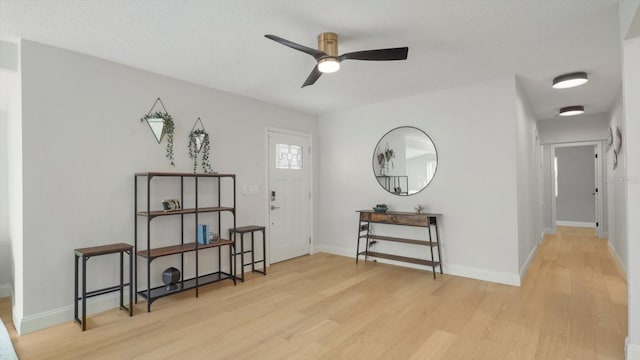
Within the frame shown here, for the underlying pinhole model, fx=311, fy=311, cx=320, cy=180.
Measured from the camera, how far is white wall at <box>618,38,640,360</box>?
6.70ft

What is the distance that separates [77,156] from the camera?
116 inches

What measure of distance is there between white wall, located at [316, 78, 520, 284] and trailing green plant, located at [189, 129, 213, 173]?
93.4 inches

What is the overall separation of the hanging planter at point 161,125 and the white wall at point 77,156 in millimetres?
56

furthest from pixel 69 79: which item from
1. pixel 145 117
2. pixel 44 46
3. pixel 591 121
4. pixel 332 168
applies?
pixel 591 121

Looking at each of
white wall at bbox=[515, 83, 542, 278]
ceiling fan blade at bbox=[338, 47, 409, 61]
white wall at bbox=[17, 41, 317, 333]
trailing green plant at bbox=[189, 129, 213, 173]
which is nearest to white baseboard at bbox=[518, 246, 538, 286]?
white wall at bbox=[515, 83, 542, 278]

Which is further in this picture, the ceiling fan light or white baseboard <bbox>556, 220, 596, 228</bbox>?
white baseboard <bbox>556, 220, 596, 228</bbox>

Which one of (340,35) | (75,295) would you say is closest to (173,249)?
(75,295)

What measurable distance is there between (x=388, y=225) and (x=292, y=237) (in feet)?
5.16

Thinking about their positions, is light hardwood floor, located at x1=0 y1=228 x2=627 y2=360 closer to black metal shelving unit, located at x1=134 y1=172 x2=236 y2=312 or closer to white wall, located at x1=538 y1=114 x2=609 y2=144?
black metal shelving unit, located at x1=134 y1=172 x2=236 y2=312

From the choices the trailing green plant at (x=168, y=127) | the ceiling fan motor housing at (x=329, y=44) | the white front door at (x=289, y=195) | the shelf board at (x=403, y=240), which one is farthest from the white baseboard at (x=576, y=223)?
the trailing green plant at (x=168, y=127)

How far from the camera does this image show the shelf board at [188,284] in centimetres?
324

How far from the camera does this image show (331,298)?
11.0 ft

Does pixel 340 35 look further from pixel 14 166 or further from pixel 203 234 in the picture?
pixel 14 166

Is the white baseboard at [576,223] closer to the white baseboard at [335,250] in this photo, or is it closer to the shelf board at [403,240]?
the shelf board at [403,240]
